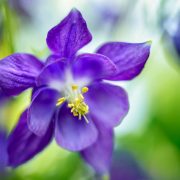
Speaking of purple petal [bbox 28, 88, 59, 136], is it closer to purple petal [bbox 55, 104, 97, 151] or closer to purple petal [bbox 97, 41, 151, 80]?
purple petal [bbox 55, 104, 97, 151]

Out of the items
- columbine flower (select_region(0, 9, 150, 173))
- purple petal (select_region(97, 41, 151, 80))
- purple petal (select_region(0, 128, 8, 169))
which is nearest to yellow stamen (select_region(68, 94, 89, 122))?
columbine flower (select_region(0, 9, 150, 173))

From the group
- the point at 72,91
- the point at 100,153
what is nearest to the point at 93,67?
the point at 72,91

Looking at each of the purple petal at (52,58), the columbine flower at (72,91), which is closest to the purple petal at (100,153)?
the columbine flower at (72,91)

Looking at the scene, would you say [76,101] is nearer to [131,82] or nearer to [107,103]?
[107,103]

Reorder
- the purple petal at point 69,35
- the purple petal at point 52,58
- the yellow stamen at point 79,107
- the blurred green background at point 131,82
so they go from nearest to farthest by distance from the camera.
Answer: the purple petal at point 69,35 → the purple petal at point 52,58 → the yellow stamen at point 79,107 → the blurred green background at point 131,82

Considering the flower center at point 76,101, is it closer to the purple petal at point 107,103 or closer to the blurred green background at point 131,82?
the purple petal at point 107,103
